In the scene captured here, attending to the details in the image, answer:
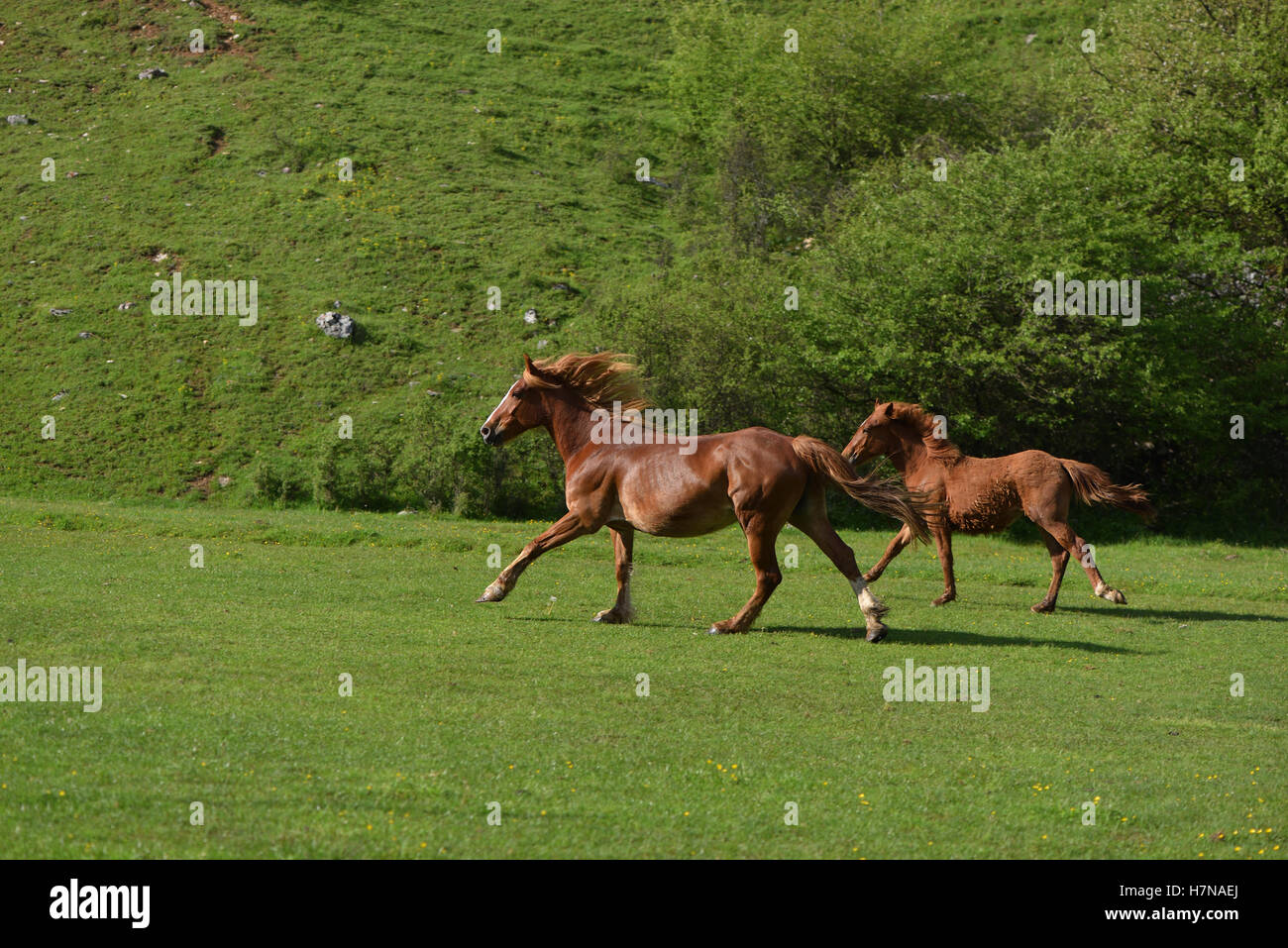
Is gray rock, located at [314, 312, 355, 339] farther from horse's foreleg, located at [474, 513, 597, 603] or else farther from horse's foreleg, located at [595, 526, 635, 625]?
horse's foreleg, located at [595, 526, 635, 625]

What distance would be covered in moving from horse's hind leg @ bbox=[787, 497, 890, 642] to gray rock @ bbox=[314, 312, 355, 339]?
2794 cm

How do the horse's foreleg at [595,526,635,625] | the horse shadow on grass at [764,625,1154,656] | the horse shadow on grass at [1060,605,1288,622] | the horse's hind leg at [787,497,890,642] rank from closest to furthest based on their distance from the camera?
the horse's hind leg at [787,497,890,642] → the horse shadow on grass at [764,625,1154,656] → the horse's foreleg at [595,526,635,625] → the horse shadow on grass at [1060,605,1288,622]

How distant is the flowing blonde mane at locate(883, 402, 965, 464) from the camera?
1883cm

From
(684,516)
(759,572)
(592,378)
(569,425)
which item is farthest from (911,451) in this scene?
(569,425)

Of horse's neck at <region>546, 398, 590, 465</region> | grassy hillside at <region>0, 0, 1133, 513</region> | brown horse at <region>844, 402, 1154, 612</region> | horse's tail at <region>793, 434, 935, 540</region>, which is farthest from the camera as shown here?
grassy hillside at <region>0, 0, 1133, 513</region>

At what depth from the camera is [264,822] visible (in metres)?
7.22

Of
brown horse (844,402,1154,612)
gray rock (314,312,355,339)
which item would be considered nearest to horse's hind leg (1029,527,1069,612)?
brown horse (844,402,1154,612)

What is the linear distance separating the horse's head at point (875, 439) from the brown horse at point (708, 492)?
359 cm

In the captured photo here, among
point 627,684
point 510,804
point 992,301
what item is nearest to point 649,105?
point 992,301

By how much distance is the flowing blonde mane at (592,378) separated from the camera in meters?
16.7

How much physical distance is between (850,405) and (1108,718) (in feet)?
74.1

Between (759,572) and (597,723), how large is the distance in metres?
5.25

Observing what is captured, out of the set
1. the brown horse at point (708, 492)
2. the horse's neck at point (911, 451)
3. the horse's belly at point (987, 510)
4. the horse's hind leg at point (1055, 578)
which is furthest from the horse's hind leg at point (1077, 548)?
the brown horse at point (708, 492)
